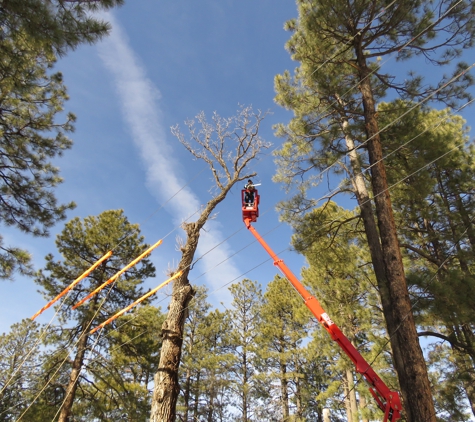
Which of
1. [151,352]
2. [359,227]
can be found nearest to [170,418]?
[359,227]

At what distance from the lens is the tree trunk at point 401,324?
384 cm

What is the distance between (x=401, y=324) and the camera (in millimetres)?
4324

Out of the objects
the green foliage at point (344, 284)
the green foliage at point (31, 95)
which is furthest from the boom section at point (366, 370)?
the green foliage at point (31, 95)

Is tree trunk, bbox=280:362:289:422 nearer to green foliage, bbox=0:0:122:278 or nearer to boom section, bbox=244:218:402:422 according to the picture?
boom section, bbox=244:218:402:422

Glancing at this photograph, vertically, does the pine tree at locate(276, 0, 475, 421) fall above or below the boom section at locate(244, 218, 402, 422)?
above

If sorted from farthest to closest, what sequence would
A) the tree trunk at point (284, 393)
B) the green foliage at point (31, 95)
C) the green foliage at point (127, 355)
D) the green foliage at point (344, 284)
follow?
1. the tree trunk at point (284, 393)
2. the green foliage at point (127, 355)
3. the green foliage at point (344, 284)
4. the green foliage at point (31, 95)

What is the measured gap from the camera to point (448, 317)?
517 cm

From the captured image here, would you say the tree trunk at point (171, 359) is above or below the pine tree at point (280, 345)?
below

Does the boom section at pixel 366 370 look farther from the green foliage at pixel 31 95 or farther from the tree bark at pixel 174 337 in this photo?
the green foliage at pixel 31 95

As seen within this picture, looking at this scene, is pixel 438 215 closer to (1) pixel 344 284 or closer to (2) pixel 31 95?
(1) pixel 344 284

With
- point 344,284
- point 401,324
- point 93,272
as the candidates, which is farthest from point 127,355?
point 401,324

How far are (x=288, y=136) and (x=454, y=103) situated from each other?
3.53 metres

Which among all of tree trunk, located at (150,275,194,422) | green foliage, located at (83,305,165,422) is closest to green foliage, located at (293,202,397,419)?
tree trunk, located at (150,275,194,422)

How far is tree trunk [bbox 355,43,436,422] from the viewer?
3.84 meters
